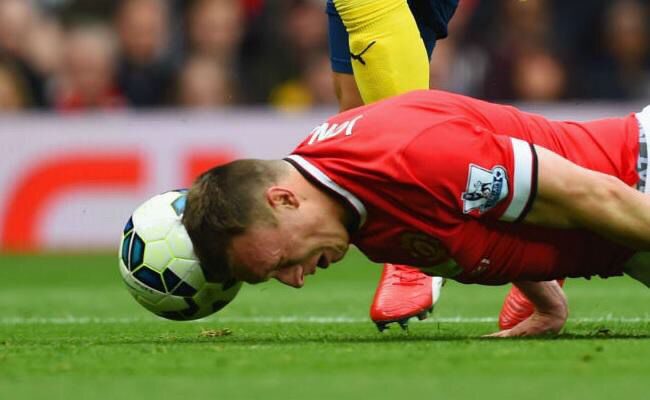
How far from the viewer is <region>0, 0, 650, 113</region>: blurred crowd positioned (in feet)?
37.2

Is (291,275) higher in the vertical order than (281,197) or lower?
lower

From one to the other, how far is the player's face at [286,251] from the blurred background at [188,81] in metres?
6.56

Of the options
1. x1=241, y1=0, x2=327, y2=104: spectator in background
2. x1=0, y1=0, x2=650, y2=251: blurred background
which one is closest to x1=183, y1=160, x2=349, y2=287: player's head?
x1=0, y1=0, x2=650, y2=251: blurred background

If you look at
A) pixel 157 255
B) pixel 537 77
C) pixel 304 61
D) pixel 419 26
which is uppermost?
pixel 419 26

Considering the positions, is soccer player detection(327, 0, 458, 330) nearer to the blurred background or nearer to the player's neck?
the player's neck

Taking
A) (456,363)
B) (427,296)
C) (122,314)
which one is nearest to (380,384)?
(456,363)

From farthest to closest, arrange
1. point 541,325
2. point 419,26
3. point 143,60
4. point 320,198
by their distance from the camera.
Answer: point 143,60, point 419,26, point 541,325, point 320,198

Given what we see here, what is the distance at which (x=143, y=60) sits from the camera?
1160cm

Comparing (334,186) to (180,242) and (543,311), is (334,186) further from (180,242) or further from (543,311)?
(543,311)

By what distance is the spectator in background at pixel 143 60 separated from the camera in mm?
11531

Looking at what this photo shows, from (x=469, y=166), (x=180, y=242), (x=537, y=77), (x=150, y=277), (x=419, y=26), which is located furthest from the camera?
(x=537, y=77)

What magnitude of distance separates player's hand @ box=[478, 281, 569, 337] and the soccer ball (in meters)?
0.99

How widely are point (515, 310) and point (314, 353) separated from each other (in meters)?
1.14

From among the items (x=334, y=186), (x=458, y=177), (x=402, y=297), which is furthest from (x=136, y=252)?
(x=458, y=177)
